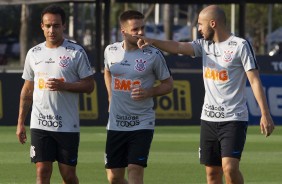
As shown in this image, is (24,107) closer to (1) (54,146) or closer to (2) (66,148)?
(1) (54,146)

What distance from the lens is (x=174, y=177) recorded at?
14.9 meters

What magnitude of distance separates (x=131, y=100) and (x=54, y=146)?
0.91 m

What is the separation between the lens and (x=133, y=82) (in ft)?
37.9

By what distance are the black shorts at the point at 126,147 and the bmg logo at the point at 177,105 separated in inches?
503

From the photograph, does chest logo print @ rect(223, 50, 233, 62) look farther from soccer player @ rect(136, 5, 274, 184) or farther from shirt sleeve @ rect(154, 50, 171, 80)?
shirt sleeve @ rect(154, 50, 171, 80)

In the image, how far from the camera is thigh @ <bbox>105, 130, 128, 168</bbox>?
11.6m

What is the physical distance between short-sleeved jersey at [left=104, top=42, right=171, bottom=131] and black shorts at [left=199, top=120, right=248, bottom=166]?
1.92ft

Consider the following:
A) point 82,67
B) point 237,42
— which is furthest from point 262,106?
point 82,67

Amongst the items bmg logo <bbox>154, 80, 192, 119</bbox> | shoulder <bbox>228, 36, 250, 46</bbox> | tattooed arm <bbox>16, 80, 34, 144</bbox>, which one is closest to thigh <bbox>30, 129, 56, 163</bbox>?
tattooed arm <bbox>16, 80, 34, 144</bbox>

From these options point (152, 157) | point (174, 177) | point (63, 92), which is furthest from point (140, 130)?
point (152, 157)

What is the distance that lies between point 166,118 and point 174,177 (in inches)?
379

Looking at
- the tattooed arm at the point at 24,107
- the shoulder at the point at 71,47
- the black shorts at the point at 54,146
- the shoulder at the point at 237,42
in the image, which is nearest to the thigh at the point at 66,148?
the black shorts at the point at 54,146

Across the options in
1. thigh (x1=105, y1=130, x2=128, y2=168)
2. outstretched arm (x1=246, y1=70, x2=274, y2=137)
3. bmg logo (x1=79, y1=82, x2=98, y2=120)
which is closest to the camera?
outstretched arm (x1=246, y1=70, x2=274, y2=137)

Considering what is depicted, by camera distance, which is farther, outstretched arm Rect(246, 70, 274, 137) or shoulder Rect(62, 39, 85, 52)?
shoulder Rect(62, 39, 85, 52)
